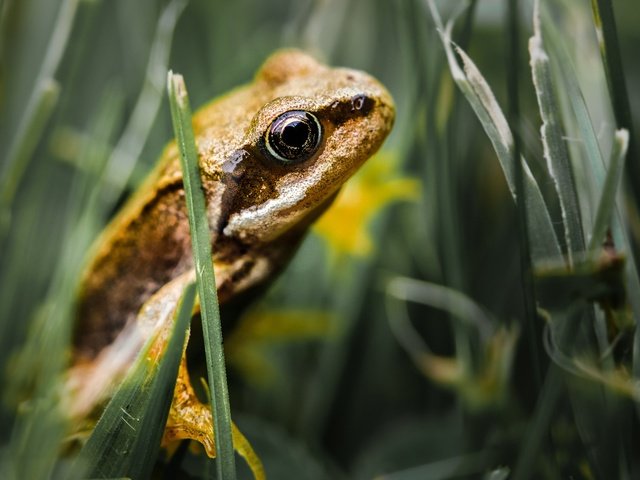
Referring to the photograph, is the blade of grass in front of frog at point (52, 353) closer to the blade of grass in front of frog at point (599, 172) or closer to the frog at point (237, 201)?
the frog at point (237, 201)

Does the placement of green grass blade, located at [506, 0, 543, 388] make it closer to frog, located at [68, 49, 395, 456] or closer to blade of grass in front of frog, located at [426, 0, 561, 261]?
blade of grass in front of frog, located at [426, 0, 561, 261]

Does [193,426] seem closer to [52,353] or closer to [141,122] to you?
[52,353]

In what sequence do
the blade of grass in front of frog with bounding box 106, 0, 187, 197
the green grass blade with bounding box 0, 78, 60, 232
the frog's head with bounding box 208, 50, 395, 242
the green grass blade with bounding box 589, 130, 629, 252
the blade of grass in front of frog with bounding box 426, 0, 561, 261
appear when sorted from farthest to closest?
1. the blade of grass in front of frog with bounding box 106, 0, 187, 197
2. the green grass blade with bounding box 0, 78, 60, 232
3. the frog's head with bounding box 208, 50, 395, 242
4. the blade of grass in front of frog with bounding box 426, 0, 561, 261
5. the green grass blade with bounding box 589, 130, 629, 252

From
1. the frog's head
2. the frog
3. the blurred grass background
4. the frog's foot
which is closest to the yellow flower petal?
the blurred grass background

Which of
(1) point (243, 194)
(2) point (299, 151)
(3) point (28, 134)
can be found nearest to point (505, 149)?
(2) point (299, 151)

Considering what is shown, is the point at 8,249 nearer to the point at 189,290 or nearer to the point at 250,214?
the point at 250,214

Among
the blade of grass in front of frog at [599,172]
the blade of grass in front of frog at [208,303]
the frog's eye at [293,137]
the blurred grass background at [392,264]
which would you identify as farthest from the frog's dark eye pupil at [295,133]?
the blade of grass in front of frog at [599,172]
